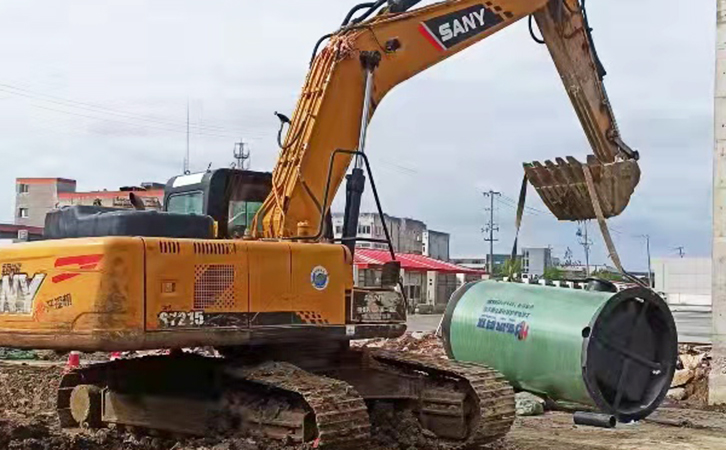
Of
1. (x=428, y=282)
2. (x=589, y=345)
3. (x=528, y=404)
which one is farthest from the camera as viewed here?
(x=428, y=282)

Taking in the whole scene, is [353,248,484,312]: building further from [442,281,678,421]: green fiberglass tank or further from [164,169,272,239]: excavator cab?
[164,169,272,239]: excavator cab

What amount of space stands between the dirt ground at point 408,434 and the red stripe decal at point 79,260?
1.67 metres

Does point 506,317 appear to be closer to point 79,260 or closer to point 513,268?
point 513,268

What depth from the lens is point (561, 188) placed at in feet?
33.7

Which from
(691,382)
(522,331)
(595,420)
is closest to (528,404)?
(522,331)

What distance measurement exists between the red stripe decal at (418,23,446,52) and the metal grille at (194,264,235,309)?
130 inches

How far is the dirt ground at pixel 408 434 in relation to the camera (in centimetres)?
829

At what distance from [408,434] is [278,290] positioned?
1773 millimetres

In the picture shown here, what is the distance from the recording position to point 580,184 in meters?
10.1

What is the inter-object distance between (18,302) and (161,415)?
1.65 metres

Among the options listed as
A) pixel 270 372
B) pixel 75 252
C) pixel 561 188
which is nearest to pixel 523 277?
pixel 561 188

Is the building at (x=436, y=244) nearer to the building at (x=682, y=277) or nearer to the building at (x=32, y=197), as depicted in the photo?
the building at (x=682, y=277)

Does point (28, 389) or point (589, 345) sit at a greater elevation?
point (589, 345)

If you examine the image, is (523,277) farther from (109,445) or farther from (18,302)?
(18,302)
